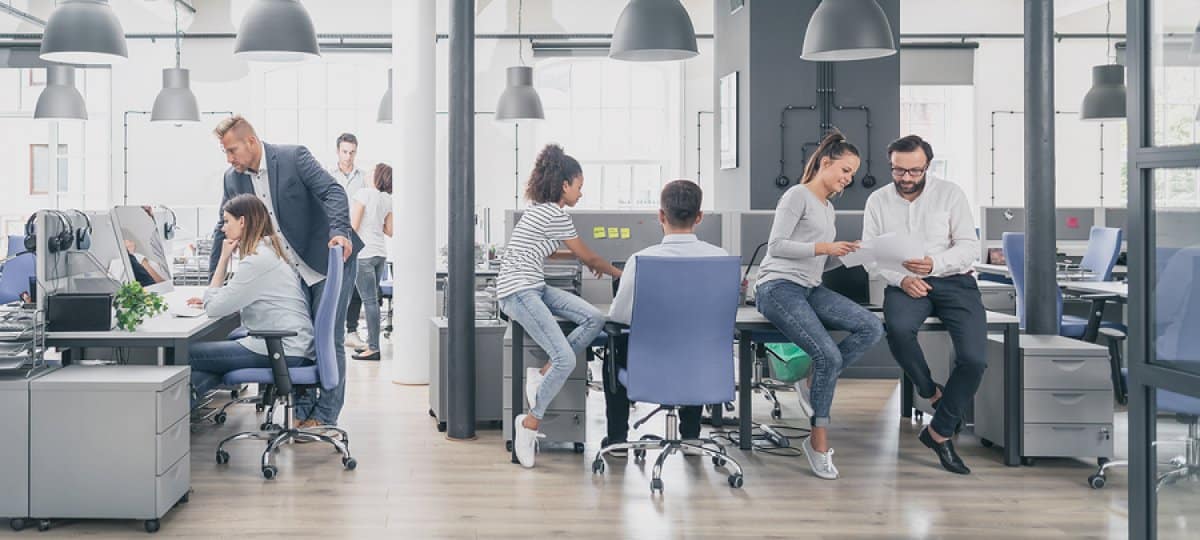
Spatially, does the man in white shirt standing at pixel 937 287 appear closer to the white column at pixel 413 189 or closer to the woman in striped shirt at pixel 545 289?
the woman in striped shirt at pixel 545 289

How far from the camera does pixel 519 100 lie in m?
9.16

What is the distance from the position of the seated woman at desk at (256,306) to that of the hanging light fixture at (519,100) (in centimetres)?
481

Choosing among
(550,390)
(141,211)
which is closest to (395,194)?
(141,211)

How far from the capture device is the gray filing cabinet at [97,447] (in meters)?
3.51

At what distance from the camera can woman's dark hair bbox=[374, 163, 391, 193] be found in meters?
7.96

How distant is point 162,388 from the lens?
3.54m

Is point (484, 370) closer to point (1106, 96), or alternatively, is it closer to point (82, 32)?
point (82, 32)

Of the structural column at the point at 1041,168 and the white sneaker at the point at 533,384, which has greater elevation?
the structural column at the point at 1041,168

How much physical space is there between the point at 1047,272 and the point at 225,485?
3745 millimetres

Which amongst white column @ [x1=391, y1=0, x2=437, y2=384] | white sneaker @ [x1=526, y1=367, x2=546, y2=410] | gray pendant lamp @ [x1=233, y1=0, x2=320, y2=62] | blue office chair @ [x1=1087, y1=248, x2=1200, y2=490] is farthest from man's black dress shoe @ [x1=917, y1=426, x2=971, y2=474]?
gray pendant lamp @ [x1=233, y1=0, x2=320, y2=62]

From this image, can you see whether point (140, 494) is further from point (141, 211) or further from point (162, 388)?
point (141, 211)

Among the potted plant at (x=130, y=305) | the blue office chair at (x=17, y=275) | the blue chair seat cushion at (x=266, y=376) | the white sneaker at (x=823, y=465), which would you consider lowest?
the white sneaker at (x=823, y=465)

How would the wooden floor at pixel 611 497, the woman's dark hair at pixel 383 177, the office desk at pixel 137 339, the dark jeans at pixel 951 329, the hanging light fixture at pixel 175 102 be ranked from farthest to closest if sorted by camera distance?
the hanging light fixture at pixel 175 102 → the woman's dark hair at pixel 383 177 → the dark jeans at pixel 951 329 → the office desk at pixel 137 339 → the wooden floor at pixel 611 497

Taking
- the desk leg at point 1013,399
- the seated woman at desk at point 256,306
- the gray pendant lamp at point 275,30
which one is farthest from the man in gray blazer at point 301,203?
the desk leg at point 1013,399
